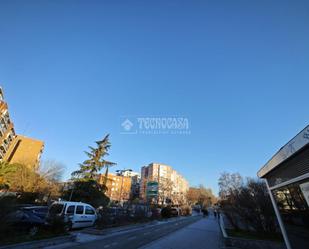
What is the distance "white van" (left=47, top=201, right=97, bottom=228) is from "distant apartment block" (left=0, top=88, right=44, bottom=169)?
33.9 metres

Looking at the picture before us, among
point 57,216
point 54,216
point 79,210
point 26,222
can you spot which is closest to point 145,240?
point 57,216

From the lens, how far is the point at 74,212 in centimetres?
1305

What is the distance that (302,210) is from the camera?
571 centimetres

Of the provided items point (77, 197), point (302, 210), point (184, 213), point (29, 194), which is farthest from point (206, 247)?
point (184, 213)

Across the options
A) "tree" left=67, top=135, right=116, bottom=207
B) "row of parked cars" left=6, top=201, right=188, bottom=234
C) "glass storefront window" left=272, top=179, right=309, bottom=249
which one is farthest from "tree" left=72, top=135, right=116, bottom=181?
"glass storefront window" left=272, top=179, right=309, bottom=249

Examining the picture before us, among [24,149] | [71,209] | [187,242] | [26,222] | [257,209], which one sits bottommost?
[187,242]

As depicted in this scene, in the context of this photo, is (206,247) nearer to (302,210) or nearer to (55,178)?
(302,210)

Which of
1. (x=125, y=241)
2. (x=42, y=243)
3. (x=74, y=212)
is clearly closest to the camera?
(x=42, y=243)

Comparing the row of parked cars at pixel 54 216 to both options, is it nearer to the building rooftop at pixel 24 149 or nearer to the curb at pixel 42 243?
the curb at pixel 42 243

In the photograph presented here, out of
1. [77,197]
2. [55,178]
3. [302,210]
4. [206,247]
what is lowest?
[206,247]

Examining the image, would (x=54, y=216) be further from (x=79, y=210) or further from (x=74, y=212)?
(x=79, y=210)

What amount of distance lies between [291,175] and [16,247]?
9.72m

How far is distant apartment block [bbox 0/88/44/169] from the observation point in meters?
40.9

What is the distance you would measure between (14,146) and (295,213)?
215 feet
